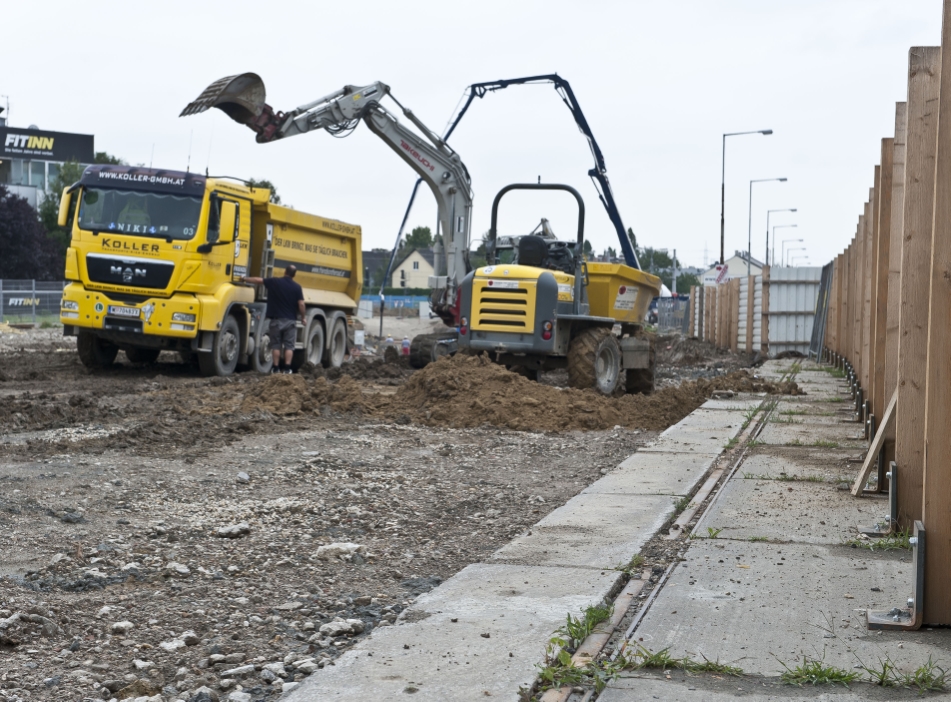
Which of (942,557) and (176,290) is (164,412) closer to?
(176,290)

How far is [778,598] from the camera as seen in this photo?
A: 175 inches

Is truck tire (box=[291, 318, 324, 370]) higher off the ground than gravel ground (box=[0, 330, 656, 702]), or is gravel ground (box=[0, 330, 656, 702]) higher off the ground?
truck tire (box=[291, 318, 324, 370])

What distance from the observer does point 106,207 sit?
→ 1686 cm

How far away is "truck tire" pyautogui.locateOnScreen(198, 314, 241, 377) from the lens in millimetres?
17375

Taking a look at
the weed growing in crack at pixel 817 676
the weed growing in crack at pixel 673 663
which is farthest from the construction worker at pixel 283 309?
the weed growing in crack at pixel 817 676

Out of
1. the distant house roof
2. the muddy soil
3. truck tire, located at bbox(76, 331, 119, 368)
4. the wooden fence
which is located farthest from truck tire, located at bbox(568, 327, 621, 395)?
the distant house roof

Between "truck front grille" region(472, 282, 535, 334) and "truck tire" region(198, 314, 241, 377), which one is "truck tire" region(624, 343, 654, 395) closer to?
"truck front grille" region(472, 282, 535, 334)

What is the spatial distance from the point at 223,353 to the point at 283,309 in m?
1.32

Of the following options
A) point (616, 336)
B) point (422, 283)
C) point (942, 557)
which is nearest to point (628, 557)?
point (942, 557)

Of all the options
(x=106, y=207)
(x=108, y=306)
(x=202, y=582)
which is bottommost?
(x=202, y=582)

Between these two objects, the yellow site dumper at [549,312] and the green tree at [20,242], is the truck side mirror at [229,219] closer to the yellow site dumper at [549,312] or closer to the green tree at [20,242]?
the yellow site dumper at [549,312]

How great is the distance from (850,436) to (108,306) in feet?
36.2

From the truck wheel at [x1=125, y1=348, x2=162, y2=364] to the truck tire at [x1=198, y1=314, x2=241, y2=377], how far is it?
2078 mm

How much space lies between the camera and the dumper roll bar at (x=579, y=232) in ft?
52.3
